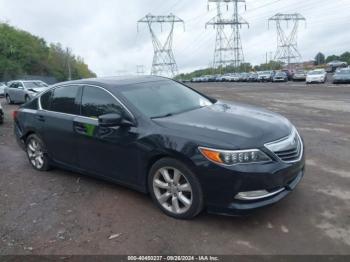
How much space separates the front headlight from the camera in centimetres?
365

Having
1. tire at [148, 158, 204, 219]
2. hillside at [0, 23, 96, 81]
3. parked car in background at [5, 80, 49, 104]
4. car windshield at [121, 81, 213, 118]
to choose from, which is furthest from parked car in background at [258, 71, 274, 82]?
tire at [148, 158, 204, 219]

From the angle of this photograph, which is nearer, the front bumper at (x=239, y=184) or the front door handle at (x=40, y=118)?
the front bumper at (x=239, y=184)

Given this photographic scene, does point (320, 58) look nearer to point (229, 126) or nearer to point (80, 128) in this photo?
point (80, 128)

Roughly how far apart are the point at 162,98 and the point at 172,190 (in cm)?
141

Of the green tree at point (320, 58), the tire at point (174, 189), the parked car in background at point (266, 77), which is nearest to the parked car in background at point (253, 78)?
the parked car in background at point (266, 77)

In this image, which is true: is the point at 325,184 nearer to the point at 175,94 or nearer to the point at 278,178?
the point at 278,178

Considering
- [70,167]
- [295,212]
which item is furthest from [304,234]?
[70,167]

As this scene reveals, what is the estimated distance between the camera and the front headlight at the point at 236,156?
144 inches

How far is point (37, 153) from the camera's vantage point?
6098 millimetres

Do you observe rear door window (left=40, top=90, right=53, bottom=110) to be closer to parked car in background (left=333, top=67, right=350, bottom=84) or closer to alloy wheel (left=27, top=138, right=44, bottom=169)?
alloy wheel (left=27, top=138, right=44, bottom=169)

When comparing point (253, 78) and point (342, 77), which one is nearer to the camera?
point (342, 77)

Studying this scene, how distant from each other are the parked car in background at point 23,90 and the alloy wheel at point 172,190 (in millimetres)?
16906

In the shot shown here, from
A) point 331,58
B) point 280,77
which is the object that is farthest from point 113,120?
point 331,58

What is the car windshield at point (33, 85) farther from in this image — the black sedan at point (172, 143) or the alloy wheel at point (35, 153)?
the black sedan at point (172, 143)
